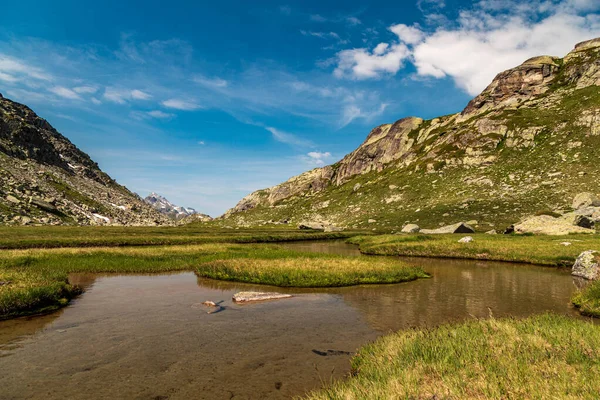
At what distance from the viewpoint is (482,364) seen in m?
8.60

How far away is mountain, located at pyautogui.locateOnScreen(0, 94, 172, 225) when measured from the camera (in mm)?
109125

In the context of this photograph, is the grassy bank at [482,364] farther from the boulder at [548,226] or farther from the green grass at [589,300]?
the boulder at [548,226]

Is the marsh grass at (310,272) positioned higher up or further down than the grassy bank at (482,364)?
further down

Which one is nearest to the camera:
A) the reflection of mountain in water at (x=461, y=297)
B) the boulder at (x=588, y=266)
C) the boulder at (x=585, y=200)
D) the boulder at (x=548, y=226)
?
the reflection of mountain in water at (x=461, y=297)

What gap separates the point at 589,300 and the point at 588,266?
1359 cm

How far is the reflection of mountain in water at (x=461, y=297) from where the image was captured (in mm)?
18297

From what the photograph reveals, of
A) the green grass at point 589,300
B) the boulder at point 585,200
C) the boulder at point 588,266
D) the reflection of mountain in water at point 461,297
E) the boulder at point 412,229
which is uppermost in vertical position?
the boulder at point 585,200

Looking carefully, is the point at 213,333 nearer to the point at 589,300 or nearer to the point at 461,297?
the point at 461,297

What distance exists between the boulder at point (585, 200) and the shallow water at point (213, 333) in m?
52.1

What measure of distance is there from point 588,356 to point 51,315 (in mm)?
24111

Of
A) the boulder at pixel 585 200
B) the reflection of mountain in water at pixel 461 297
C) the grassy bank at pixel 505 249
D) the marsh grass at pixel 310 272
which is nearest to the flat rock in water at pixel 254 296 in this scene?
the marsh grass at pixel 310 272

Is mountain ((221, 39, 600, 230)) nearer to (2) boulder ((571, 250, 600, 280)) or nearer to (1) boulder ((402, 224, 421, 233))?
(1) boulder ((402, 224, 421, 233))

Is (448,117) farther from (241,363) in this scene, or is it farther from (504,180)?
(241,363)

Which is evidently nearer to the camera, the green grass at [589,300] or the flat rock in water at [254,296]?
the green grass at [589,300]
